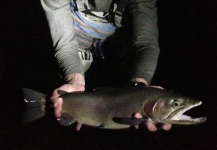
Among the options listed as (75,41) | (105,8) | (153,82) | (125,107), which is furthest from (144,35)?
(153,82)

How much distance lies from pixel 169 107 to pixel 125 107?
0.29 metres

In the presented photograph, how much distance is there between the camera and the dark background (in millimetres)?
3701

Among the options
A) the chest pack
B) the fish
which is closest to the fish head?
the fish

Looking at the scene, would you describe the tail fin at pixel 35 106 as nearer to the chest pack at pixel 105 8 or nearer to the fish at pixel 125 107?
the fish at pixel 125 107

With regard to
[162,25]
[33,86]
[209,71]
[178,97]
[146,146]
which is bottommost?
[146,146]

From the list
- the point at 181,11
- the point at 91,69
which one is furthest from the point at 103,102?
the point at 181,11

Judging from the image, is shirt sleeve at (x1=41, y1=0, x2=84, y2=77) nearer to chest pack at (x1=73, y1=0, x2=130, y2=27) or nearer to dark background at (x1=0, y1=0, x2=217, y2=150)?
chest pack at (x1=73, y1=0, x2=130, y2=27)

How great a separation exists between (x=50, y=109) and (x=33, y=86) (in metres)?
1.83

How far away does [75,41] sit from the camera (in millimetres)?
2885

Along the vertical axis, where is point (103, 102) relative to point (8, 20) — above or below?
above

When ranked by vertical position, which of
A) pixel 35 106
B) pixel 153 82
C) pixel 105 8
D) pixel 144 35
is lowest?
pixel 153 82

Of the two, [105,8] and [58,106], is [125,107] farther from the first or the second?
[105,8]

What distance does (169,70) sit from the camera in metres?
4.39

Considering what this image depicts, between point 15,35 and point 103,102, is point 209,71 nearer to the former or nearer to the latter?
point 103,102
